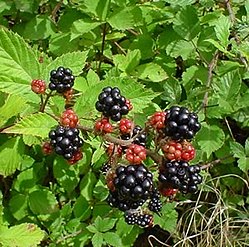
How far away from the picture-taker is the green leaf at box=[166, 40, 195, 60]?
242 cm

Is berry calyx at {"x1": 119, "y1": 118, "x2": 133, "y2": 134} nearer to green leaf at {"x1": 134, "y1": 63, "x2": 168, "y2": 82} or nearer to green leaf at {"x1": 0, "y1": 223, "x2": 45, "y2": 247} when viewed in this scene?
green leaf at {"x1": 0, "y1": 223, "x2": 45, "y2": 247}

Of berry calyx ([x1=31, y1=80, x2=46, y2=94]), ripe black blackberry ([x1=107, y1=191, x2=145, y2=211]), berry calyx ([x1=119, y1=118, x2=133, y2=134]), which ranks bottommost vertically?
ripe black blackberry ([x1=107, y1=191, x2=145, y2=211])

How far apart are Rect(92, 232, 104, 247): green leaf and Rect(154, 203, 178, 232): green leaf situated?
279 millimetres

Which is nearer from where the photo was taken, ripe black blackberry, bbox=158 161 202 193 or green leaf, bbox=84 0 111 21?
ripe black blackberry, bbox=158 161 202 193

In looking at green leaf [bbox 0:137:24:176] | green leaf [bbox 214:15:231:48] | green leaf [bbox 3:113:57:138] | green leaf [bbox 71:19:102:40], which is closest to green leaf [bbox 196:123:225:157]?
green leaf [bbox 214:15:231:48]

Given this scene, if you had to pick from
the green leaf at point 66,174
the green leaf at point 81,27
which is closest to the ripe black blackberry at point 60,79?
the green leaf at point 81,27

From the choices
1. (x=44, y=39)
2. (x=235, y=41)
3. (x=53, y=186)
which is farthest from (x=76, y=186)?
(x=235, y=41)

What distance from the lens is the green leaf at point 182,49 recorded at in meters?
2.42

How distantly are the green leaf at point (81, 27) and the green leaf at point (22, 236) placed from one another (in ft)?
2.57

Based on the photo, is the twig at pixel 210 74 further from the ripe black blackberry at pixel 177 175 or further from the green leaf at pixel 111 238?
the ripe black blackberry at pixel 177 175

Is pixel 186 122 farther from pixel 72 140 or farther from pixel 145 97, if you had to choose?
pixel 145 97

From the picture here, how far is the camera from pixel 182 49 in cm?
243

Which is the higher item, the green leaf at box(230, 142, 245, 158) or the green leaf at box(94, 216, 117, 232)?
the green leaf at box(230, 142, 245, 158)

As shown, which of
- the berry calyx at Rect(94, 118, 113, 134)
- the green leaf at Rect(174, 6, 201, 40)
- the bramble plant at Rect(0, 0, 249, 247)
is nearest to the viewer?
the berry calyx at Rect(94, 118, 113, 134)
